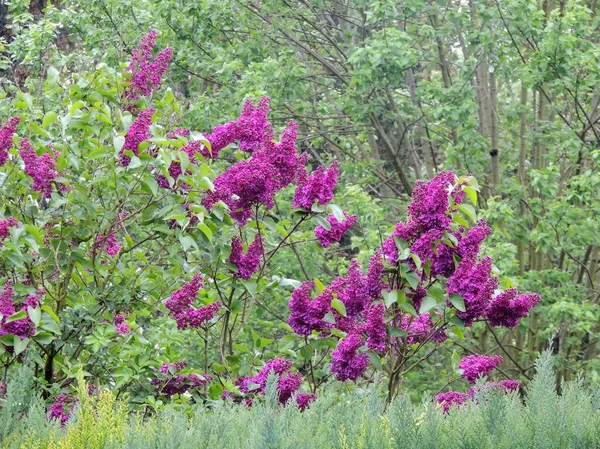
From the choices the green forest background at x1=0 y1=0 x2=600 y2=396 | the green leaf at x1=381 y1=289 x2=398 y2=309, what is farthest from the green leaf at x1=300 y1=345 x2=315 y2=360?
the green forest background at x1=0 y1=0 x2=600 y2=396

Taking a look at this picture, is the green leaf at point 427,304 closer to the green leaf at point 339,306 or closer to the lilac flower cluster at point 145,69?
the green leaf at point 339,306

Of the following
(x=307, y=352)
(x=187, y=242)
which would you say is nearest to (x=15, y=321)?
(x=187, y=242)

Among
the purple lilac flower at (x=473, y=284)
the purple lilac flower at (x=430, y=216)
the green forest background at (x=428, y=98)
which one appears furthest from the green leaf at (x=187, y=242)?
the green forest background at (x=428, y=98)

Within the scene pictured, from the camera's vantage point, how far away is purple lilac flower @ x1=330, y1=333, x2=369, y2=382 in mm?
4090

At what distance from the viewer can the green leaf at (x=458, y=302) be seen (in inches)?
152

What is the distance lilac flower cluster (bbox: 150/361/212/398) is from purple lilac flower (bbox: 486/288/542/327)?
5.00ft

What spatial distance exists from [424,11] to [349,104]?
3.46 ft

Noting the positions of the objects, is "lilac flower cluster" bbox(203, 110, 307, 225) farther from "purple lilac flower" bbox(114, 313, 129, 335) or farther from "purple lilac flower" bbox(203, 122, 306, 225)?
"purple lilac flower" bbox(114, 313, 129, 335)

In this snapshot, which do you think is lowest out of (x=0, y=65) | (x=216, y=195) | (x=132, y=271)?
(x=132, y=271)

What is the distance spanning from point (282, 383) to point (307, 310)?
33cm

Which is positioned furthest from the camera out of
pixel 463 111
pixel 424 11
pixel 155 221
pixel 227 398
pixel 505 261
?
pixel 424 11

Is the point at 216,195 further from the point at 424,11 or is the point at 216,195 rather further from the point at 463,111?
the point at 424,11

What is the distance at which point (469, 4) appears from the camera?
8844mm

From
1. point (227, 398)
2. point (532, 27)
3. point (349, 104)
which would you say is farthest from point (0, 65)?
point (227, 398)
